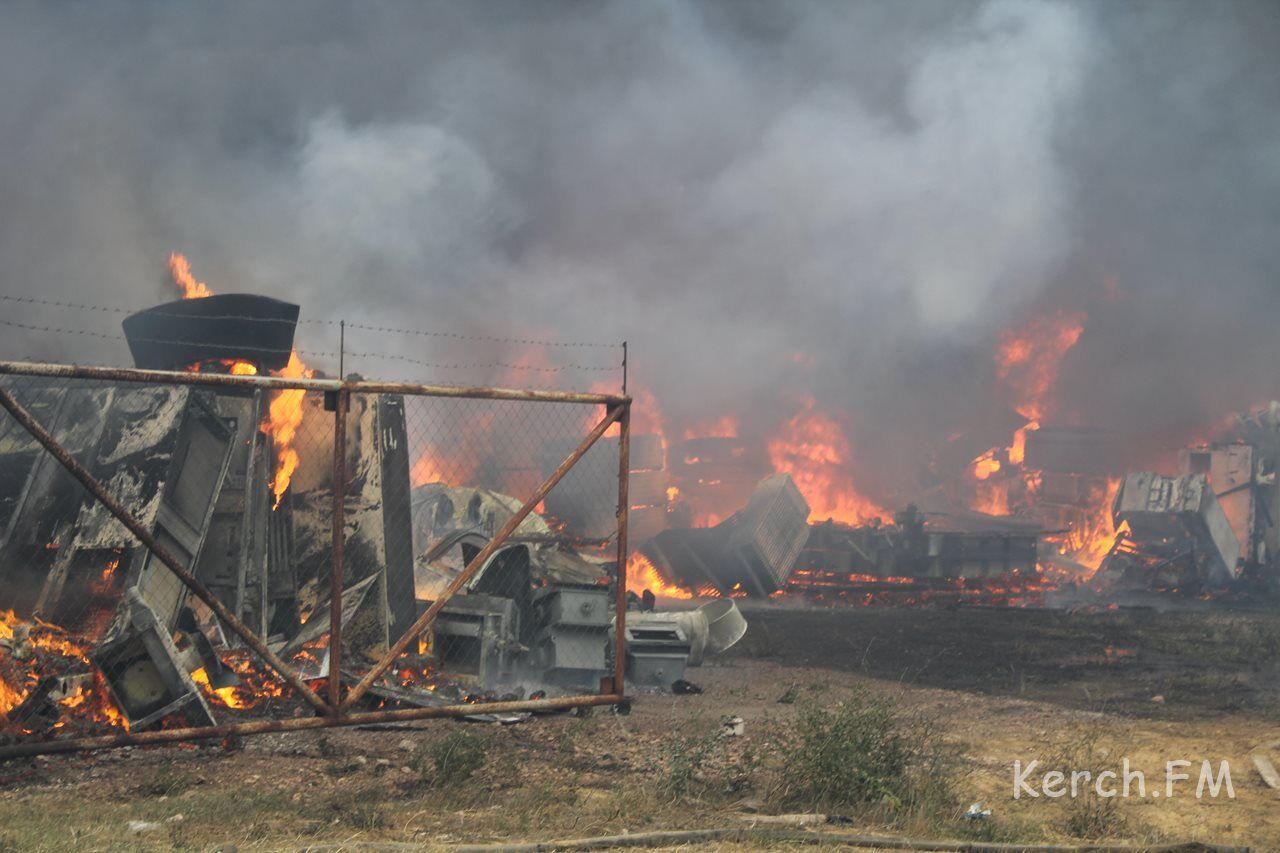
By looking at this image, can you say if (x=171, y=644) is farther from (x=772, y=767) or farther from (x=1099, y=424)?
(x=1099, y=424)

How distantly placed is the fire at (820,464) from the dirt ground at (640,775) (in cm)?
1553

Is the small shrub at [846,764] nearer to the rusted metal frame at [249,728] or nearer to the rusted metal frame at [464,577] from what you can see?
the rusted metal frame at [249,728]

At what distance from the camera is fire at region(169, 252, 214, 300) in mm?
21578

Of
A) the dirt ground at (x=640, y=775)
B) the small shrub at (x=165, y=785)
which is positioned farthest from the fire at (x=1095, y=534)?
the small shrub at (x=165, y=785)

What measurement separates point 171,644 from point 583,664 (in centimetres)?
388

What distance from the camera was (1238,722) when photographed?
8.82 m

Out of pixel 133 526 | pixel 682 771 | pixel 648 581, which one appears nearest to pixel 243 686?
pixel 133 526

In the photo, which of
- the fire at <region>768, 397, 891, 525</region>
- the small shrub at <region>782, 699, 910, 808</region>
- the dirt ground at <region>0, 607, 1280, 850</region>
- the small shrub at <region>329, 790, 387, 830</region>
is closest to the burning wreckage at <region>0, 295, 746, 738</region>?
the dirt ground at <region>0, 607, 1280, 850</region>

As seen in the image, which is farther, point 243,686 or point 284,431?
point 284,431

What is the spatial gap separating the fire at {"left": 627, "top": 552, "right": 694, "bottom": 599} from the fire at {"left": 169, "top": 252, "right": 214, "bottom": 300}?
10.4 meters

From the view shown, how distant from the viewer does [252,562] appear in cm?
945

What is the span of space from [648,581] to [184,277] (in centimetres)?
1257

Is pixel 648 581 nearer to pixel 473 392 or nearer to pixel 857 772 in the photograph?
pixel 473 392

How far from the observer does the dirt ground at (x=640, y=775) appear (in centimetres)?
517
